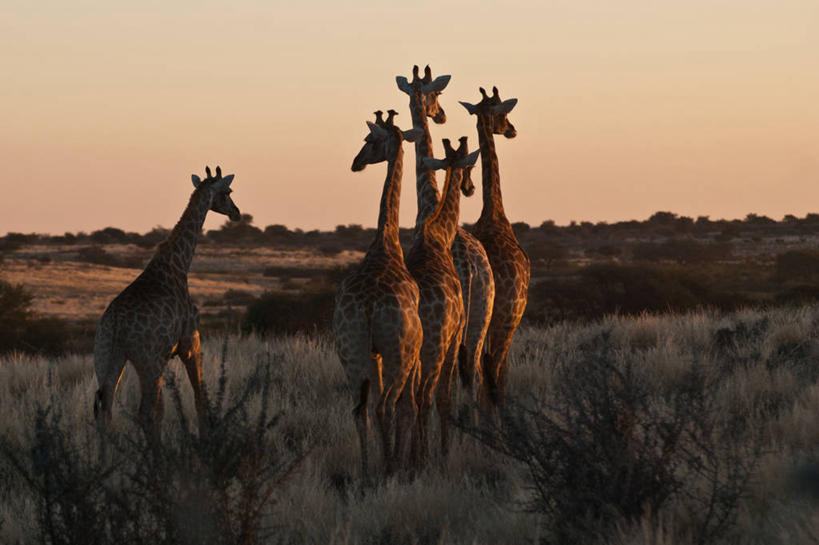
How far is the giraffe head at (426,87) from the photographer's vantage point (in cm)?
902

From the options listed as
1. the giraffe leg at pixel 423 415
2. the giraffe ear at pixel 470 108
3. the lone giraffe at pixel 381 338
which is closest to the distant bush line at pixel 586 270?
the giraffe ear at pixel 470 108

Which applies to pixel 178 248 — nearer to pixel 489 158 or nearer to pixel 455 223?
pixel 455 223

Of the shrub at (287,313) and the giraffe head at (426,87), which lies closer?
the giraffe head at (426,87)

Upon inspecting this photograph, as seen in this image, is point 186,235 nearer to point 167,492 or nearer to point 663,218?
point 167,492

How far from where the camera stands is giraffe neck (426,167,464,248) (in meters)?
7.78

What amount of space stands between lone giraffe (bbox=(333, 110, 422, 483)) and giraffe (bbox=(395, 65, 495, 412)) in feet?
3.93

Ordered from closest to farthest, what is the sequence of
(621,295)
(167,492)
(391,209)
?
(167,492)
(391,209)
(621,295)

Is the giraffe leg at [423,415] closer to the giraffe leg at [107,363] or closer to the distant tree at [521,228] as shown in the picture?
the giraffe leg at [107,363]

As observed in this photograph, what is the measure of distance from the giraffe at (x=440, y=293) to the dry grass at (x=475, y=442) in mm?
524

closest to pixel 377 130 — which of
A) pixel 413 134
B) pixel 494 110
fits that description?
pixel 413 134

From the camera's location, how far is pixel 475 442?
801cm

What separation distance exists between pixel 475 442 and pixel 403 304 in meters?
1.97

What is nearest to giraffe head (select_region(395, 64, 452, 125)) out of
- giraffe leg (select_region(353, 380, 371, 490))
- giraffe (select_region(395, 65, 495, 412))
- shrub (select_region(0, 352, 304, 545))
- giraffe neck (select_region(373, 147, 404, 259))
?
giraffe (select_region(395, 65, 495, 412))

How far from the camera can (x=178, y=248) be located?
26.6 feet
